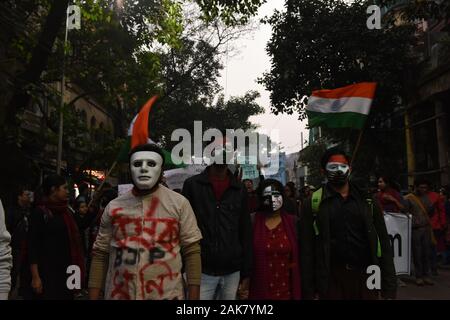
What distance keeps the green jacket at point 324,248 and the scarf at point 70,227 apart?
2.26 m

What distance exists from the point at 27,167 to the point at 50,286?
727 cm

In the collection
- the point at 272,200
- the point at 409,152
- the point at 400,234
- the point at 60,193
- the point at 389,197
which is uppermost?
the point at 409,152

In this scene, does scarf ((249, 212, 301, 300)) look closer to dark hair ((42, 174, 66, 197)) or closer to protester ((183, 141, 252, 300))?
protester ((183, 141, 252, 300))

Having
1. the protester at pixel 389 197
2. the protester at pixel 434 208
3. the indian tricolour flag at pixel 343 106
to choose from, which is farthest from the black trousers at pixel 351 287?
the protester at pixel 434 208

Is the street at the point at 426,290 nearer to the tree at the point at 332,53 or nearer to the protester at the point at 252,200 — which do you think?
the protester at the point at 252,200

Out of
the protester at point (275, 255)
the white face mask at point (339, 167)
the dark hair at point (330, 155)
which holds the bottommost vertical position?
the protester at point (275, 255)

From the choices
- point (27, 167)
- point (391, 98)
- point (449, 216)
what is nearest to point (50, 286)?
point (27, 167)

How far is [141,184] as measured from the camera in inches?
143

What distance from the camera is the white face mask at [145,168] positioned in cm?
363

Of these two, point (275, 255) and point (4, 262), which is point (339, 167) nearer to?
point (275, 255)

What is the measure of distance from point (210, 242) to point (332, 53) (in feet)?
57.2

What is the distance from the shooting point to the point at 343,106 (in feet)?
25.5

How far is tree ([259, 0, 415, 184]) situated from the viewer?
20000 mm

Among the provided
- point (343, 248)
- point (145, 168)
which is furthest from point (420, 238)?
point (145, 168)
